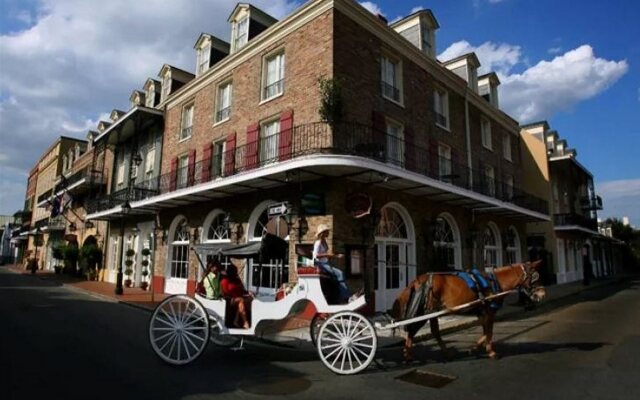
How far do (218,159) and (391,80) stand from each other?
7.36m

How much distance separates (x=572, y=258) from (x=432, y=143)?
19879 mm

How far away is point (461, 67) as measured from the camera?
808 inches

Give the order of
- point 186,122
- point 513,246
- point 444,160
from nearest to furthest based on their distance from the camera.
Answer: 1. point 444,160
2. point 186,122
3. point 513,246

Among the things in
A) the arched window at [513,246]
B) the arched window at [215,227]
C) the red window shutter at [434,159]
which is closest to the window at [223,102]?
the arched window at [215,227]

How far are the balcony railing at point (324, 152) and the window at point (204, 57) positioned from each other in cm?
484

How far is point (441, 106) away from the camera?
1772 cm

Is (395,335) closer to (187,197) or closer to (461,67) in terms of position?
(187,197)

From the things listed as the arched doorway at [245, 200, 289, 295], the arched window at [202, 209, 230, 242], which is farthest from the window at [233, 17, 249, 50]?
the arched doorway at [245, 200, 289, 295]

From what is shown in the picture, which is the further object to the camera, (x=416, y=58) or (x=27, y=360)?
(x=416, y=58)

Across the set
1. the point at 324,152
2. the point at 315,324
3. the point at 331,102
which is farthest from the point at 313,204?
the point at 315,324

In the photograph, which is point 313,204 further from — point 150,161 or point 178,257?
point 150,161

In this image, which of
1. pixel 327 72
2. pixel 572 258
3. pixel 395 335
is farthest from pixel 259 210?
pixel 572 258

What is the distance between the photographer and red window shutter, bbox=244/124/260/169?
14445 mm

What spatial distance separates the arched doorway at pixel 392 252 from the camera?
1291 centimetres
